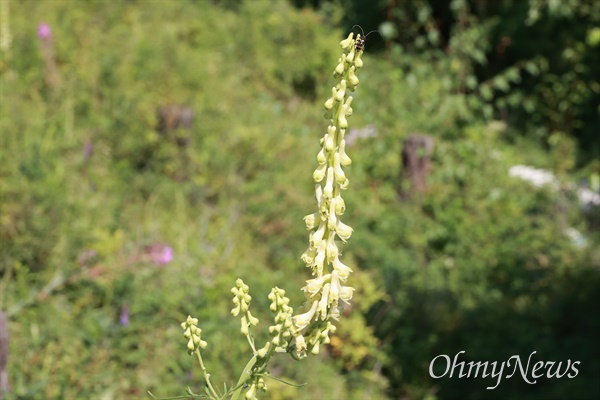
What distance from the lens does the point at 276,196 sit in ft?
18.3

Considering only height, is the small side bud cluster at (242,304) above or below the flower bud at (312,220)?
below

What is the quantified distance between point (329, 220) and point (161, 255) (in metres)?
2.94

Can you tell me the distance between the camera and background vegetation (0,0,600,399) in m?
3.73

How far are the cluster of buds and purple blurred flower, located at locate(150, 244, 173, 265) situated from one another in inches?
108

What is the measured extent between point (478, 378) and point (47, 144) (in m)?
2.89

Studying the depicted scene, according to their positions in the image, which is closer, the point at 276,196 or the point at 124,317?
the point at 124,317

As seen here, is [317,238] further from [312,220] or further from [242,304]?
[242,304]

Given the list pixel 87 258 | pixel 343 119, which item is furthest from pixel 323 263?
pixel 87 258

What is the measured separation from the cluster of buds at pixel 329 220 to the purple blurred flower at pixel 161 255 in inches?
108

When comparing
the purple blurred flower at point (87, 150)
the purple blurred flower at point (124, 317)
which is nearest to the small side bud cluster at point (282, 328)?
the purple blurred flower at point (124, 317)

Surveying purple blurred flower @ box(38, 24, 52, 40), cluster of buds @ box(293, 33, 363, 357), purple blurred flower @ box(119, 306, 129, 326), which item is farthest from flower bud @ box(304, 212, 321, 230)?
purple blurred flower @ box(38, 24, 52, 40)

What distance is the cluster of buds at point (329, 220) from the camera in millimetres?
1223

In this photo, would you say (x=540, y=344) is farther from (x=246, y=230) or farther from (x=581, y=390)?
(x=246, y=230)

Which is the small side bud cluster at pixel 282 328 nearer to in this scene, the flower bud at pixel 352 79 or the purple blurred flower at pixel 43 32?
the flower bud at pixel 352 79
